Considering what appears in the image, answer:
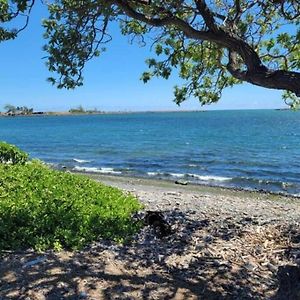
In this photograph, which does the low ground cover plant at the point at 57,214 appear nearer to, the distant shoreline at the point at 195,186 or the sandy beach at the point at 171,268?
the sandy beach at the point at 171,268

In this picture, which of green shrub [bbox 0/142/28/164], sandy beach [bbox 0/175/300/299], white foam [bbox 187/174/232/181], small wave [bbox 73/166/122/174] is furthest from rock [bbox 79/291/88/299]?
small wave [bbox 73/166/122/174]

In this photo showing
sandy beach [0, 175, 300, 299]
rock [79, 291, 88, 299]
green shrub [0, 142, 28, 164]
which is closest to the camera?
rock [79, 291, 88, 299]

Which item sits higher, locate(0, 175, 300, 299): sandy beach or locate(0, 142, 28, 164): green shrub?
locate(0, 142, 28, 164): green shrub

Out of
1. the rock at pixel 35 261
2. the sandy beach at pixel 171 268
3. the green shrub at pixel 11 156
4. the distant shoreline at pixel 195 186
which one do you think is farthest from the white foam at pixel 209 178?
the rock at pixel 35 261

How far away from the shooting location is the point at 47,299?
5141mm

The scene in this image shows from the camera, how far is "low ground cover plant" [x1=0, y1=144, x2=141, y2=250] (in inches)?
287

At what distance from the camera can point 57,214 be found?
27.9ft

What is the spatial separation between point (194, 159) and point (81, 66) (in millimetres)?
26964

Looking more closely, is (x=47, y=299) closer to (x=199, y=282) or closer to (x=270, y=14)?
(x=199, y=282)

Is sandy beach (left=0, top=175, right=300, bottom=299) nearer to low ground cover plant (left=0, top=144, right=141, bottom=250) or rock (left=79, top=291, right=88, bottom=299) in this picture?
rock (left=79, top=291, right=88, bottom=299)

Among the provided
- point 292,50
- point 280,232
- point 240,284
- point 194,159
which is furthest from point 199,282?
point 194,159

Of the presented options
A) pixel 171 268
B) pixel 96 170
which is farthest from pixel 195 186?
pixel 171 268

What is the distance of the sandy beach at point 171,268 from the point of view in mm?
5383

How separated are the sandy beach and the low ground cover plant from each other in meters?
0.39
